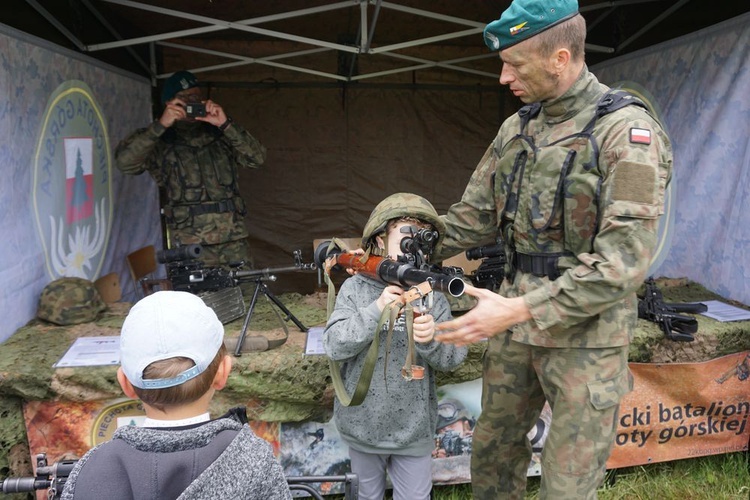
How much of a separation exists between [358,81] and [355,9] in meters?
1.01

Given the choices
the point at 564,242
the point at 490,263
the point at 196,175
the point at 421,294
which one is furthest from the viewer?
the point at 196,175

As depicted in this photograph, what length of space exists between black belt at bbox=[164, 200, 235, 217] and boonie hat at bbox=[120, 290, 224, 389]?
3408 mm

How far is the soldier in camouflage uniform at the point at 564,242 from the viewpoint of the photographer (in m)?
2.03

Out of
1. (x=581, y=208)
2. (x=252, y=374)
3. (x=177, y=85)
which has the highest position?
(x=177, y=85)

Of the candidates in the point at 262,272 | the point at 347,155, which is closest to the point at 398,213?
the point at 262,272

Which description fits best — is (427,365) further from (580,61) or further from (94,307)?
(94,307)

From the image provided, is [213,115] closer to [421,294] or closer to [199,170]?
[199,170]

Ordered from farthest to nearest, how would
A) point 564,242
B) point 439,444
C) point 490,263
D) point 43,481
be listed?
point 490,263 < point 439,444 < point 564,242 < point 43,481

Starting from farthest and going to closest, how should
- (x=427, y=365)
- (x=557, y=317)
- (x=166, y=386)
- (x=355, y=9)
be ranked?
(x=355, y=9)
(x=427, y=365)
(x=557, y=317)
(x=166, y=386)

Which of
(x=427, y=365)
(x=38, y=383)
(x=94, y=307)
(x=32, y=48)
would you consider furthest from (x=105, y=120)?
(x=427, y=365)

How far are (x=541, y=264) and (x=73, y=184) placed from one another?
11.4 feet

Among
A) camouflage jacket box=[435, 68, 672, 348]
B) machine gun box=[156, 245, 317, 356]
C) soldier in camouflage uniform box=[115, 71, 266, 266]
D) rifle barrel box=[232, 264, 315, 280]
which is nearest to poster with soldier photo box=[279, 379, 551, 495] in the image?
machine gun box=[156, 245, 317, 356]

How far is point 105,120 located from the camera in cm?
494

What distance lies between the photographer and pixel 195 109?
432 centimetres
